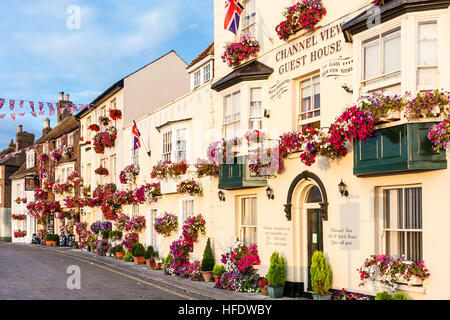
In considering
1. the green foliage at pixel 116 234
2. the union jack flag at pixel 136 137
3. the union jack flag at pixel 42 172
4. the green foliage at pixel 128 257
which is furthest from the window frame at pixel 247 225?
the union jack flag at pixel 42 172

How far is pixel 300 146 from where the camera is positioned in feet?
45.5

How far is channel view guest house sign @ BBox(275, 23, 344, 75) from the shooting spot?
13.0 meters

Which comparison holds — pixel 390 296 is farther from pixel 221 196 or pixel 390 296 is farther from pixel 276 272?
pixel 221 196

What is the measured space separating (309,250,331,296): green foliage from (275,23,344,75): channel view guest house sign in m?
4.92

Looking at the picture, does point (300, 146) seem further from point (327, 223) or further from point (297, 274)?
point (297, 274)

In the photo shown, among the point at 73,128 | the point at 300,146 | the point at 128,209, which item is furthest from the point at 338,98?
the point at 73,128

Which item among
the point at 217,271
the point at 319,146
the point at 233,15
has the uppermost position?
the point at 233,15

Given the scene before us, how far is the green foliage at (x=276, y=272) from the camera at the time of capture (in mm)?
13995

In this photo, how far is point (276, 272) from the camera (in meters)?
14.0

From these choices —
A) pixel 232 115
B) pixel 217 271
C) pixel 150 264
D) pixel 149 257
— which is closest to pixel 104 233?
pixel 149 257

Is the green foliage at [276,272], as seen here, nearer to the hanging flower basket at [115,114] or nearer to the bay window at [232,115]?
the bay window at [232,115]

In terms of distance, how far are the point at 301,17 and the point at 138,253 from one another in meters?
14.6

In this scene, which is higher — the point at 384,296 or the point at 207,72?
the point at 207,72
